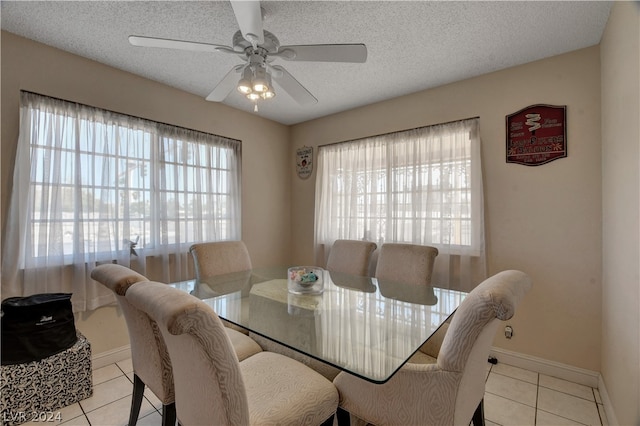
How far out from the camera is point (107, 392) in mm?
2002

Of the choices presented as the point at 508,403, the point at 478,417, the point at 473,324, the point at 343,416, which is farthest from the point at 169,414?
the point at 508,403

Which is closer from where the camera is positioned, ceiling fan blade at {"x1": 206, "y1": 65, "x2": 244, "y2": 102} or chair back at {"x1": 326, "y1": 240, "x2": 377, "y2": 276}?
ceiling fan blade at {"x1": 206, "y1": 65, "x2": 244, "y2": 102}

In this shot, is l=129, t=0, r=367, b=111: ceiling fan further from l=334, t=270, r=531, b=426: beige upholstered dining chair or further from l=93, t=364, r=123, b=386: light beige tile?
l=93, t=364, r=123, b=386: light beige tile

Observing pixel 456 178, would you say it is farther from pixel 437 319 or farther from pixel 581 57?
pixel 437 319

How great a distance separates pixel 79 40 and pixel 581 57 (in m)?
3.68

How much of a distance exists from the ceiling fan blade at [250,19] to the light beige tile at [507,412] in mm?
2549

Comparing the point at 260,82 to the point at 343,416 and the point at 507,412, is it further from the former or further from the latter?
the point at 507,412

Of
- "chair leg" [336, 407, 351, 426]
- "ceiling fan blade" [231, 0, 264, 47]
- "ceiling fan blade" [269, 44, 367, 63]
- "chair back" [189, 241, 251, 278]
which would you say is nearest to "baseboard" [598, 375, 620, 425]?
"chair leg" [336, 407, 351, 426]

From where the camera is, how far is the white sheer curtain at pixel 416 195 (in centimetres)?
256

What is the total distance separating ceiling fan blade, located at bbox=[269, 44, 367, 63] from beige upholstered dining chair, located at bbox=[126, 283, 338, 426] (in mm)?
1307

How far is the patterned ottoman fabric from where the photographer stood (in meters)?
1.66

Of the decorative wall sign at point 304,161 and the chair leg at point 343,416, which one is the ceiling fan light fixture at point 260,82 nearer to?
the chair leg at point 343,416

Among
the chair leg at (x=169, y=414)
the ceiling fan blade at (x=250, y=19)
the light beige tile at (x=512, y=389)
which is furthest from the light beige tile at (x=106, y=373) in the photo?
the light beige tile at (x=512, y=389)

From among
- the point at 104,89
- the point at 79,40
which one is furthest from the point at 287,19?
the point at 104,89
